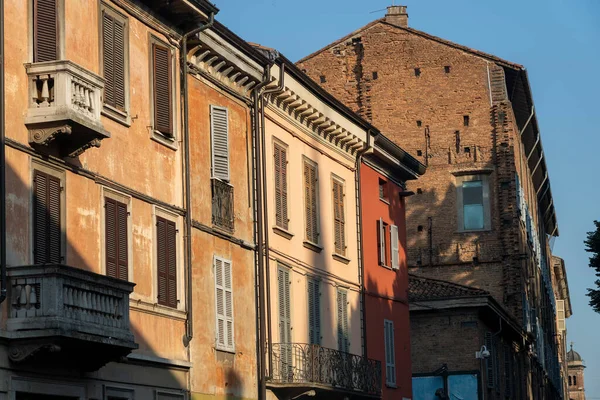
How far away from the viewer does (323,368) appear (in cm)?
2914

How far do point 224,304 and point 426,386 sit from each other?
17.8 m

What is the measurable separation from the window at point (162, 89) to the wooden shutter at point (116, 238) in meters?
1.95

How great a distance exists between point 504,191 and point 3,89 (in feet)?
114

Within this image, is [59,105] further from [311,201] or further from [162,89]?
[311,201]

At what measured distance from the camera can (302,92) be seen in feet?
98.3

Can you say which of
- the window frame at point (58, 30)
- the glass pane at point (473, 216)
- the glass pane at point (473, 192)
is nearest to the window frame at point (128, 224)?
the window frame at point (58, 30)

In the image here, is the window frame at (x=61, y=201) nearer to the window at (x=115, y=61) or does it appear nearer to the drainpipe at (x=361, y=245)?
the window at (x=115, y=61)

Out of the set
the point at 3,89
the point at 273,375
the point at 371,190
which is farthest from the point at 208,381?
the point at 371,190

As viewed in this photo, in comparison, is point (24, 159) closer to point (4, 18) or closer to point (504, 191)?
point (4, 18)

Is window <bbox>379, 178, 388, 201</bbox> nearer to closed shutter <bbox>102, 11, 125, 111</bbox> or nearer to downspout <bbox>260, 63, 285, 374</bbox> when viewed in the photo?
downspout <bbox>260, 63, 285, 374</bbox>

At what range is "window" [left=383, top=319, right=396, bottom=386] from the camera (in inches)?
1384

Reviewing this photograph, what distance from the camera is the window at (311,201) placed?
30.6m

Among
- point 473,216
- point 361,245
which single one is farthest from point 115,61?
point 473,216

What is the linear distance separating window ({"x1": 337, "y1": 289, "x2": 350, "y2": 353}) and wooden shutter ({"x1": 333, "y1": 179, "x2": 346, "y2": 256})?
1093 mm
